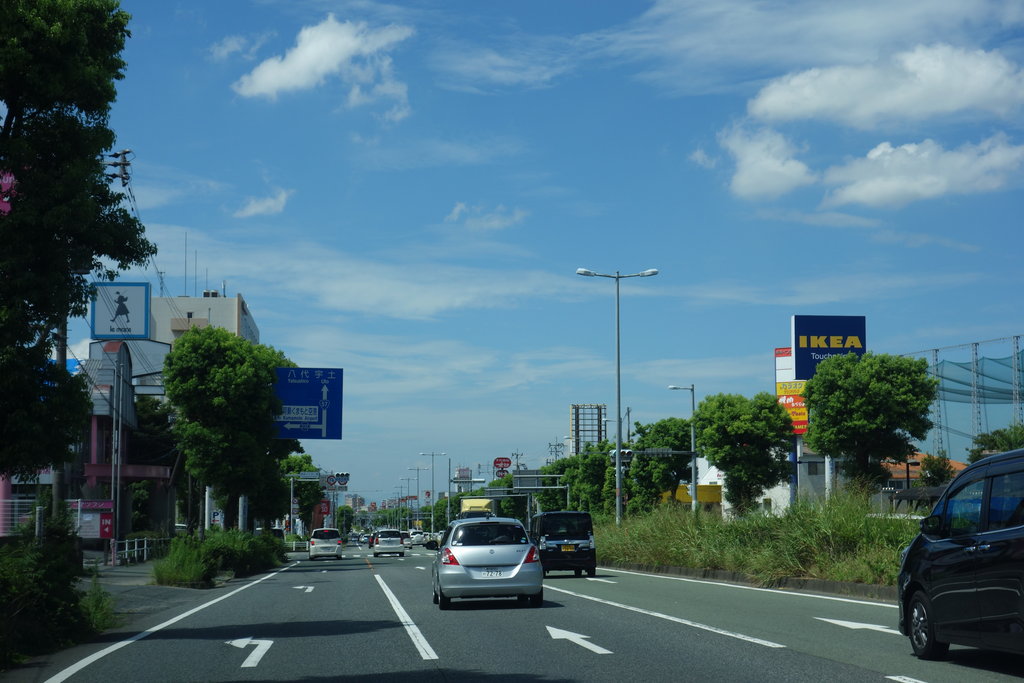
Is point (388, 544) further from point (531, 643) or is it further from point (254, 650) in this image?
point (531, 643)

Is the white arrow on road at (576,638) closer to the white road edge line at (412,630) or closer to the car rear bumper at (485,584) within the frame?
the white road edge line at (412,630)

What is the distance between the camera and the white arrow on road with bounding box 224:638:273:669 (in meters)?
11.8

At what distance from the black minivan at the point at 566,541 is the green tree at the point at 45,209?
17.3 metres

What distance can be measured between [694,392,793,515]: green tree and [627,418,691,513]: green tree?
51.3 ft

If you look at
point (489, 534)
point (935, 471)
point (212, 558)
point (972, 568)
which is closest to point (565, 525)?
point (212, 558)

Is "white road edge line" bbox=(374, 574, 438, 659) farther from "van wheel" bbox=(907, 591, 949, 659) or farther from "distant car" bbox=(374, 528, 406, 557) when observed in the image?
"distant car" bbox=(374, 528, 406, 557)

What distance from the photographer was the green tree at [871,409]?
177 feet

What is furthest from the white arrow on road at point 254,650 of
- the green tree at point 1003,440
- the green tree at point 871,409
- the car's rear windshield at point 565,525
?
the green tree at point 871,409

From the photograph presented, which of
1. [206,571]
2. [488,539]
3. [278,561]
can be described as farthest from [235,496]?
[488,539]

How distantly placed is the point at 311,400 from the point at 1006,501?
36.9 metres

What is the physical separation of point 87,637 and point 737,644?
938cm

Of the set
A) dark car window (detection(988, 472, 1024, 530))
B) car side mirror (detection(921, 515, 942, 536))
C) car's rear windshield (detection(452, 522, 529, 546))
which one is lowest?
car's rear windshield (detection(452, 522, 529, 546))

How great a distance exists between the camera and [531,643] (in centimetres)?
1299

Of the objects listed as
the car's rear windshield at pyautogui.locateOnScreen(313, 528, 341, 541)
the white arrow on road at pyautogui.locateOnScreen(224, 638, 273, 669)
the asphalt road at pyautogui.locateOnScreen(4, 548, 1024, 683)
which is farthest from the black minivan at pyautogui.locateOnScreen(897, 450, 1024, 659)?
the car's rear windshield at pyautogui.locateOnScreen(313, 528, 341, 541)
